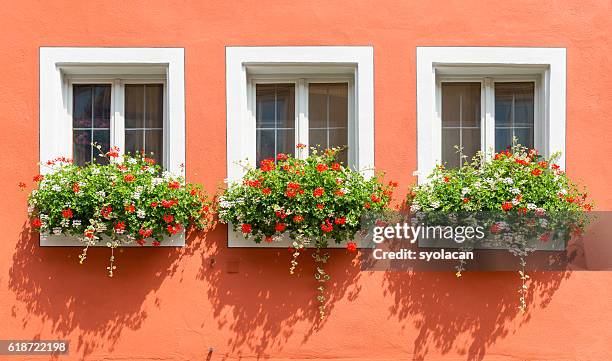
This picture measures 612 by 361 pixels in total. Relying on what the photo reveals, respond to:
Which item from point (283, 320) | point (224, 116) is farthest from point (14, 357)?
point (224, 116)

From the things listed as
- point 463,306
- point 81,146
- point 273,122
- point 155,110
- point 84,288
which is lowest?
point 463,306

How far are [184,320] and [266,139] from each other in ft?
5.78

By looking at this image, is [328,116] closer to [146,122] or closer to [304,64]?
[304,64]

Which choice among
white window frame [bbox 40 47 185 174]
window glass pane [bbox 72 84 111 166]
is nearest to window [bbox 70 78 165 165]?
window glass pane [bbox 72 84 111 166]

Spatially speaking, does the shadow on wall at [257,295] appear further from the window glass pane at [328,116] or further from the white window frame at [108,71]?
the window glass pane at [328,116]

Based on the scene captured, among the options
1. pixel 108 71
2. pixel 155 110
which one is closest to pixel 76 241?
pixel 155 110

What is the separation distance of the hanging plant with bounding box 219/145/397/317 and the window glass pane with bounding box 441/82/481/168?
0.80 meters

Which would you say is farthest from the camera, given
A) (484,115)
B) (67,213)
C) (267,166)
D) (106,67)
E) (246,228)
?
(484,115)

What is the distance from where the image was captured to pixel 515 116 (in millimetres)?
5707

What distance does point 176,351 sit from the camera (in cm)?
543

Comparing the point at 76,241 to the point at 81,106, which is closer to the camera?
the point at 76,241

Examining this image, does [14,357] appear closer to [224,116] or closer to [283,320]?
[283,320]

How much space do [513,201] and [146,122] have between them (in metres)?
3.28

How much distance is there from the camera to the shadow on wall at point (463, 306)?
543 cm
